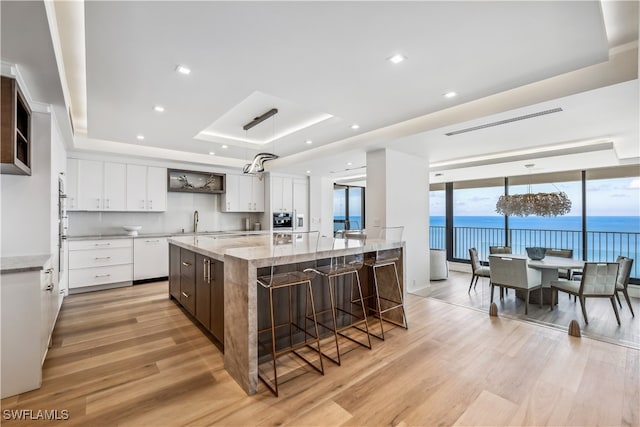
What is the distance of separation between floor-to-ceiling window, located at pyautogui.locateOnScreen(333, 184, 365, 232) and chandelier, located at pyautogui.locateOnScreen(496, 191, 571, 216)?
4.90 m

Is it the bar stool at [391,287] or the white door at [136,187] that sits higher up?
the white door at [136,187]

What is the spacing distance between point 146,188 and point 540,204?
→ 22.6ft

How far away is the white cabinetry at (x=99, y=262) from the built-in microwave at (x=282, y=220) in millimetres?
2993

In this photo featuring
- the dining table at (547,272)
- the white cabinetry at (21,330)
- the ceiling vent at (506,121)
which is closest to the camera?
the white cabinetry at (21,330)

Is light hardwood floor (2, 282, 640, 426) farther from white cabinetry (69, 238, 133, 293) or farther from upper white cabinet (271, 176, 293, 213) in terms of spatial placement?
upper white cabinet (271, 176, 293, 213)

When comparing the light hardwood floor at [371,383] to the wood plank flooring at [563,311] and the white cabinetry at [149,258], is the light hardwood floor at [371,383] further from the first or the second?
the white cabinetry at [149,258]

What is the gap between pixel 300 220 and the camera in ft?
24.7

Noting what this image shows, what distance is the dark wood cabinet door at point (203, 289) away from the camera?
290cm

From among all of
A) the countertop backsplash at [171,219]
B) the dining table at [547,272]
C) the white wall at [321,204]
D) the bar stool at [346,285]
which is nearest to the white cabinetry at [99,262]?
the countertop backsplash at [171,219]

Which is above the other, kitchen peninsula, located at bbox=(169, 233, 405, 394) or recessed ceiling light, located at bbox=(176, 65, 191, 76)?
recessed ceiling light, located at bbox=(176, 65, 191, 76)

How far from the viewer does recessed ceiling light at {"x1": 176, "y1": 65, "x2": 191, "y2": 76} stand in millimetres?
2428

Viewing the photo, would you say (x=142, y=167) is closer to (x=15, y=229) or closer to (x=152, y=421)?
(x=15, y=229)

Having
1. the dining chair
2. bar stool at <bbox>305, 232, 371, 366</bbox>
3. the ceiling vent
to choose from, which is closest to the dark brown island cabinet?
bar stool at <bbox>305, 232, 371, 366</bbox>

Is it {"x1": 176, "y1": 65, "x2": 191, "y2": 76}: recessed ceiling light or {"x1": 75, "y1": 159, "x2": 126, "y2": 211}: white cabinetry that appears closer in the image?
{"x1": 176, "y1": 65, "x2": 191, "y2": 76}: recessed ceiling light
